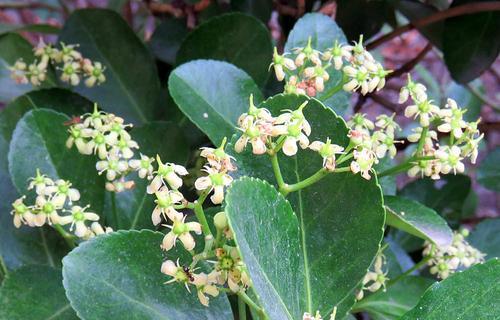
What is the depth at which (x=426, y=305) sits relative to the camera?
65 cm

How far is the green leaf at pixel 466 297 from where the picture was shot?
0.63 metres

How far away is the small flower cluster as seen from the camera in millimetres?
781

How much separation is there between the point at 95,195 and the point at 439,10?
66 cm

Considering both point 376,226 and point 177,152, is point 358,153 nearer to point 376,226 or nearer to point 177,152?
point 376,226

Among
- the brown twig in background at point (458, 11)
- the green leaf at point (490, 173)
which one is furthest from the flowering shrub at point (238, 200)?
the brown twig in background at point (458, 11)

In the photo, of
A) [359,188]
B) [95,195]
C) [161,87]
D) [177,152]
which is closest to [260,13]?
[161,87]

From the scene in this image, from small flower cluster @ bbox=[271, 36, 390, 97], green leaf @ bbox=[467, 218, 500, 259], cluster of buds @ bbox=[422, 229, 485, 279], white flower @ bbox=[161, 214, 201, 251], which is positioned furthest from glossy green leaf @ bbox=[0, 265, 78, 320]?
green leaf @ bbox=[467, 218, 500, 259]

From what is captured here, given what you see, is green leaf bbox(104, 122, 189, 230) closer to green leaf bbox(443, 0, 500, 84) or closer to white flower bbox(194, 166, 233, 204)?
white flower bbox(194, 166, 233, 204)

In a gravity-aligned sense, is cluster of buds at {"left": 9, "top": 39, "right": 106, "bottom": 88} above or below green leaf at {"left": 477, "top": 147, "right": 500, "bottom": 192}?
above

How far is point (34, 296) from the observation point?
77 cm

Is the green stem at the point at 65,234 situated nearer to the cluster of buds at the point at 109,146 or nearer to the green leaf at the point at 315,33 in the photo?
the cluster of buds at the point at 109,146

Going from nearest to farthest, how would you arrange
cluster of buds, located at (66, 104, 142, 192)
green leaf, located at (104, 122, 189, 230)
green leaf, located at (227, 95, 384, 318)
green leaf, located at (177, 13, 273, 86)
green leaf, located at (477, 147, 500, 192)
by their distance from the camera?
green leaf, located at (227, 95, 384, 318) < cluster of buds, located at (66, 104, 142, 192) < green leaf, located at (104, 122, 189, 230) < green leaf, located at (177, 13, 273, 86) < green leaf, located at (477, 147, 500, 192)

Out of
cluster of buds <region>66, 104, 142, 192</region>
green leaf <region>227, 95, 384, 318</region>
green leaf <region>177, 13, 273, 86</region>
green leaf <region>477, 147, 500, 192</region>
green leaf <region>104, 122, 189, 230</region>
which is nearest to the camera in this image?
green leaf <region>227, 95, 384, 318</region>

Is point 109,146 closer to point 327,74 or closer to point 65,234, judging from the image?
point 65,234
